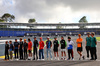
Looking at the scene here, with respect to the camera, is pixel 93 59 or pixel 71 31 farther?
pixel 71 31

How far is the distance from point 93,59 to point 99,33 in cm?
7576

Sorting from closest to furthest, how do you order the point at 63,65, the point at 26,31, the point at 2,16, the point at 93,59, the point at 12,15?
the point at 63,65 → the point at 93,59 → the point at 26,31 → the point at 2,16 → the point at 12,15

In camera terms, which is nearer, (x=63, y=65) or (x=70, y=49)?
(x=63, y=65)

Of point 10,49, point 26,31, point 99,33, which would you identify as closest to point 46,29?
point 26,31

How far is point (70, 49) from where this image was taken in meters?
8.57

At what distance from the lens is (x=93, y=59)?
27.2 feet

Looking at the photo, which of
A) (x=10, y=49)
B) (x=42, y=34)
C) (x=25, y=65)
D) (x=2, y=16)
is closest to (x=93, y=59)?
(x=25, y=65)

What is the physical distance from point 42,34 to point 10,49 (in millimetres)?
65849

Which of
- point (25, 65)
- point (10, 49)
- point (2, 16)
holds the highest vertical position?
point (2, 16)

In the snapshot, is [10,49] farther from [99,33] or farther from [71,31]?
[99,33]

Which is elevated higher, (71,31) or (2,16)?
(2,16)

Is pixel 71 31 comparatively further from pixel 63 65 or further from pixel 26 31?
pixel 63 65

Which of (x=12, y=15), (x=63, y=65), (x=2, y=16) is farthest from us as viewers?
(x=12, y=15)

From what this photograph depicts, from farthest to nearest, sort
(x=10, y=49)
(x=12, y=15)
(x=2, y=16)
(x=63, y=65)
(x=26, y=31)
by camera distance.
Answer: (x=12, y=15) < (x=2, y=16) < (x=26, y=31) < (x=10, y=49) < (x=63, y=65)
